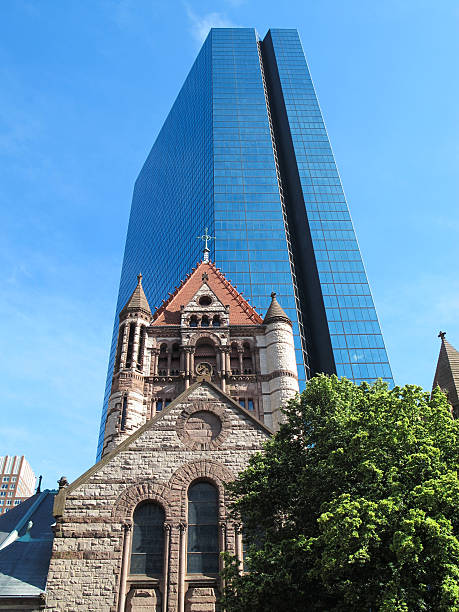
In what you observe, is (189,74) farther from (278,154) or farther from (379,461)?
(379,461)

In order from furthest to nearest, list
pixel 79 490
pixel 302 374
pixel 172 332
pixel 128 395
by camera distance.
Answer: pixel 302 374, pixel 172 332, pixel 128 395, pixel 79 490

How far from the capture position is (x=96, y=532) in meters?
18.0

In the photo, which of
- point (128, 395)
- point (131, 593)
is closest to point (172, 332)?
point (128, 395)

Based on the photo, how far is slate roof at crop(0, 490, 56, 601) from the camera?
18675 mm

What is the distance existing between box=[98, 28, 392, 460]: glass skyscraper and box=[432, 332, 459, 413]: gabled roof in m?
40.4

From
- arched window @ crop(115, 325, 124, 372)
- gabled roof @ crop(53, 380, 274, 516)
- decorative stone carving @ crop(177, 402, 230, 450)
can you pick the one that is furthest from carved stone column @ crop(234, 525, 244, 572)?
arched window @ crop(115, 325, 124, 372)

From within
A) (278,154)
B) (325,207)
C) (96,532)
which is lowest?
(96,532)

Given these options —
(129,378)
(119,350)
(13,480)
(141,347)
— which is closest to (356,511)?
(129,378)

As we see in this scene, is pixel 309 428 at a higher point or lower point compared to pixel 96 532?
higher

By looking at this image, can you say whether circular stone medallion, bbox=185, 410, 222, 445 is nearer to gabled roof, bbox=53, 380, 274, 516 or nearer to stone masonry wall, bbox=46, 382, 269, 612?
stone masonry wall, bbox=46, 382, 269, 612

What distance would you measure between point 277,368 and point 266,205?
55611 millimetres

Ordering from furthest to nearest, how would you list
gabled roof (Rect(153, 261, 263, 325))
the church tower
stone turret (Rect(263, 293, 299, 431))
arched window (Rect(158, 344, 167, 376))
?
1. gabled roof (Rect(153, 261, 263, 325))
2. arched window (Rect(158, 344, 167, 376))
3. stone turret (Rect(263, 293, 299, 431))
4. the church tower

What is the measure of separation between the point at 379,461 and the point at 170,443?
8.27 metres

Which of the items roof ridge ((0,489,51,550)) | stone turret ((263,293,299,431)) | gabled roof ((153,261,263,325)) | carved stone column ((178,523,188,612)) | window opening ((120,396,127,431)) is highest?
gabled roof ((153,261,263,325))
